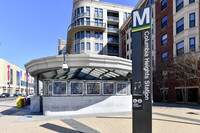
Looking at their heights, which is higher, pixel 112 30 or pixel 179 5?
pixel 112 30

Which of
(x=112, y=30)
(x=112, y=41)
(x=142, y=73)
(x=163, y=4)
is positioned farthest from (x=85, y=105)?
(x=112, y=30)

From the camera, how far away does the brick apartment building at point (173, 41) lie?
18.3 meters

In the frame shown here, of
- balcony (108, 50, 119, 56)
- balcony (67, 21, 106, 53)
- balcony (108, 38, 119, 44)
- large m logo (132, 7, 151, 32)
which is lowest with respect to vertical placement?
large m logo (132, 7, 151, 32)

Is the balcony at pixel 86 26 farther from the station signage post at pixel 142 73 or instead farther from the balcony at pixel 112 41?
the station signage post at pixel 142 73

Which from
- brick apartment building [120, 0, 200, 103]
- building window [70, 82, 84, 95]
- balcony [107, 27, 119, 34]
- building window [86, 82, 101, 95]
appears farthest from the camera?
balcony [107, 27, 119, 34]

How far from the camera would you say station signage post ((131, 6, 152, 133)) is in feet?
17.1

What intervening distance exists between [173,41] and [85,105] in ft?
59.9

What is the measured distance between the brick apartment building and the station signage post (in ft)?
48.6

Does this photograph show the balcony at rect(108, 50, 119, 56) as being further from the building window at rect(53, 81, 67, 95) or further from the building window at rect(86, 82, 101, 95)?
the building window at rect(53, 81, 67, 95)

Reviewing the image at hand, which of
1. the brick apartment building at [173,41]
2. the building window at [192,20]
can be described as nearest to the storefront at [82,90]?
the brick apartment building at [173,41]

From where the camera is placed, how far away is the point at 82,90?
1085cm

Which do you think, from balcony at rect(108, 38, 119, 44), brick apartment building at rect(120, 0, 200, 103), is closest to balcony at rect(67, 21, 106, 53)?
balcony at rect(108, 38, 119, 44)

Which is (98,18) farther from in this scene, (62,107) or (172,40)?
(62,107)

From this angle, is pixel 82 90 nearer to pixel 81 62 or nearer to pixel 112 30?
pixel 81 62
